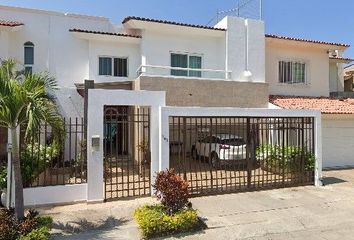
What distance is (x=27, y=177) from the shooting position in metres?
9.27

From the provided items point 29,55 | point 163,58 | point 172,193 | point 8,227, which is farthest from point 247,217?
point 29,55

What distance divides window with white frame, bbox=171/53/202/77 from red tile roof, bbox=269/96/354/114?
4.33 metres

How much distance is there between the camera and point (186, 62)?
1734cm

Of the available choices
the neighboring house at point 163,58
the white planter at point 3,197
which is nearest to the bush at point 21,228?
the white planter at point 3,197

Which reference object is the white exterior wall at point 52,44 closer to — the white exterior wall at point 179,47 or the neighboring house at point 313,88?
the white exterior wall at point 179,47

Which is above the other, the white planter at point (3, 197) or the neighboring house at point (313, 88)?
the neighboring house at point (313, 88)

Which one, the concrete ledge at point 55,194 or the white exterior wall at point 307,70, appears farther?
the white exterior wall at point 307,70

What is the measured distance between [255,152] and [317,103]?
738 centimetres

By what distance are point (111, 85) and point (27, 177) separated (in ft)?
21.6

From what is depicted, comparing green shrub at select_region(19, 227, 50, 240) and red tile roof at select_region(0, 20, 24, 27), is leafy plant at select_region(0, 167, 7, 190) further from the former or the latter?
red tile roof at select_region(0, 20, 24, 27)

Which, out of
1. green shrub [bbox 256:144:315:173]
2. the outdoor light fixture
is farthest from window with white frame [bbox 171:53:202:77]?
the outdoor light fixture

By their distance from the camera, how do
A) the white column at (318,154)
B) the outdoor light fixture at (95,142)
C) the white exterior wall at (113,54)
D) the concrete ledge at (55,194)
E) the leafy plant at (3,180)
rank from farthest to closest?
the white exterior wall at (113,54)
the white column at (318,154)
the outdoor light fixture at (95,142)
the concrete ledge at (55,194)
the leafy plant at (3,180)

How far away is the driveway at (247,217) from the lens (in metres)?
7.55

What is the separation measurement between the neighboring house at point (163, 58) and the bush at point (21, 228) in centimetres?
813
